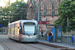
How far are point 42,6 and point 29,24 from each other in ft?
124

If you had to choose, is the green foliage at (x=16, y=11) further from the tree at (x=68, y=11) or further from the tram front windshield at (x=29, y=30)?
the tram front windshield at (x=29, y=30)

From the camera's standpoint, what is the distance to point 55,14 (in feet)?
208

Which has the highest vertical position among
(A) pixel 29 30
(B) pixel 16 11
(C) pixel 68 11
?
(B) pixel 16 11

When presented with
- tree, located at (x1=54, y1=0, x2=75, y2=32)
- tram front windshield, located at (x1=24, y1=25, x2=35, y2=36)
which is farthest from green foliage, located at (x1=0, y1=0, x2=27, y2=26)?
tram front windshield, located at (x1=24, y1=25, x2=35, y2=36)

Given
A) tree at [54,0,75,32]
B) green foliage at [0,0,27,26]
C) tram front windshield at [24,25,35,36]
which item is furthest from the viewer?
green foliage at [0,0,27,26]

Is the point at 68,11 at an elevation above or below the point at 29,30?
above

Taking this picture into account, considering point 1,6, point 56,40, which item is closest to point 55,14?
point 1,6

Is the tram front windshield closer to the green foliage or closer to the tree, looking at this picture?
the tree

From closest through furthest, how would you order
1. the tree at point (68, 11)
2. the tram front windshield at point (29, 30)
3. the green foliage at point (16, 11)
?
the tram front windshield at point (29, 30) → the tree at point (68, 11) → the green foliage at point (16, 11)

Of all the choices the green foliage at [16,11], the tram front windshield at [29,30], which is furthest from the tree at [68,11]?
the green foliage at [16,11]

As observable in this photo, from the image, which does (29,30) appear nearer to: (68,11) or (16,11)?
(68,11)

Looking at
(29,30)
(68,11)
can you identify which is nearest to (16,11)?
(68,11)

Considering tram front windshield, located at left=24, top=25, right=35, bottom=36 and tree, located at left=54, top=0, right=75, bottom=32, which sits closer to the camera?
tram front windshield, located at left=24, top=25, right=35, bottom=36

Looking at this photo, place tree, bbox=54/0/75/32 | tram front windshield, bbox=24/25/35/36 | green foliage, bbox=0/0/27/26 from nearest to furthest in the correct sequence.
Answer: tram front windshield, bbox=24/25/35/36, tree, bbox=54/0/75/32, green foliage, bbox=0/0/27/26
